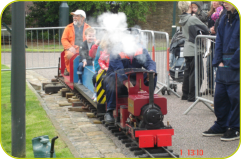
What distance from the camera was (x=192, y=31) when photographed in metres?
7.93

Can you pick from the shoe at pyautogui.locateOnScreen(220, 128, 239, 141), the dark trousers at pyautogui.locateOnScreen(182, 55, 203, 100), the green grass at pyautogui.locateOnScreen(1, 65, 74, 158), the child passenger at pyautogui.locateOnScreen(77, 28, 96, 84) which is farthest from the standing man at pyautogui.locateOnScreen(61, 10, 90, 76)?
the shoe at pyautogui.locateOnScreen(220, 128, 239, 141)

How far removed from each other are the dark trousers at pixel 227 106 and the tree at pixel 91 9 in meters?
10.1

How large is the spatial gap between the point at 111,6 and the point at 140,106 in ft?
38.5

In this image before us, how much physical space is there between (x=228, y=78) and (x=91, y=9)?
46.3ft

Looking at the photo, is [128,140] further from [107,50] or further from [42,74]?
[42,74]

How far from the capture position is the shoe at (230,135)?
5441 mm

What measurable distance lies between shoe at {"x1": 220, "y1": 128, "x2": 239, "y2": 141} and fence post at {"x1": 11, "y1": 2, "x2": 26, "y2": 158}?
9.66 feet

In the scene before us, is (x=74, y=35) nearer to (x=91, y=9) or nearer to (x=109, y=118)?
(x=109, y=118)

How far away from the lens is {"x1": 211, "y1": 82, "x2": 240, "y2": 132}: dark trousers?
539cm

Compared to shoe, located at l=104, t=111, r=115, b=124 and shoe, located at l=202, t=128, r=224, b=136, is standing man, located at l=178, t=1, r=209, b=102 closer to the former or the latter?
shoe, located at l=202, t=128, r=224, b=136

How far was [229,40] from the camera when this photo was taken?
5.41m

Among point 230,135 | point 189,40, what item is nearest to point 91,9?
point 189,40

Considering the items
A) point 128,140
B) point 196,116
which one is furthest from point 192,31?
point 128,140

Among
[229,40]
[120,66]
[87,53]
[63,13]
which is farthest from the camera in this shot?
[63,13]
